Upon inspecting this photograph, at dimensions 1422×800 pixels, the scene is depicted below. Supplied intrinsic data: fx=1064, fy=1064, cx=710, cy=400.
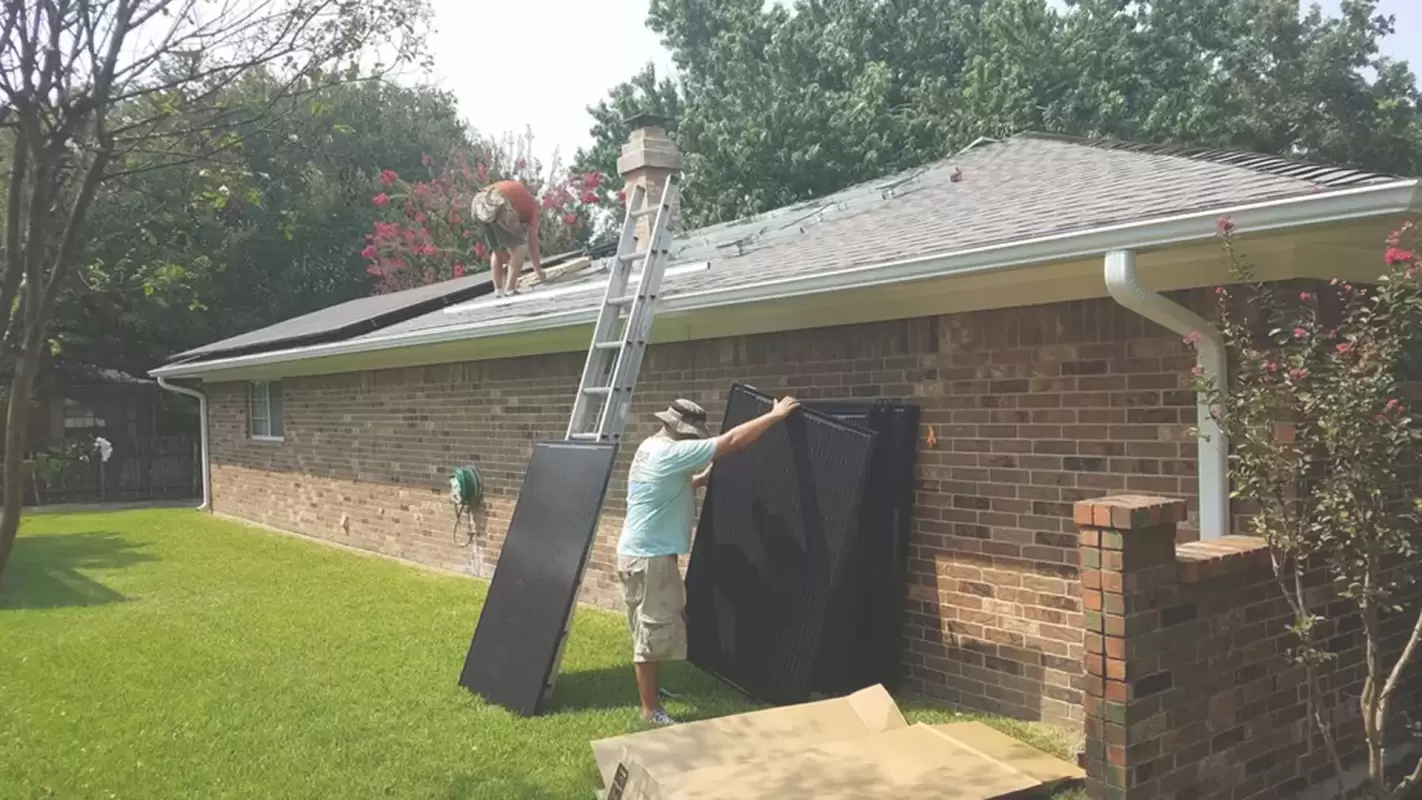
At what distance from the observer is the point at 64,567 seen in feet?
39.8

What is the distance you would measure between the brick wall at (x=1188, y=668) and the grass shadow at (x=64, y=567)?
27.7ft

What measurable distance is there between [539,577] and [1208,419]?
3.61m

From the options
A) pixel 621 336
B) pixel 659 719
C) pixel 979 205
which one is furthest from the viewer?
pixel 621 336

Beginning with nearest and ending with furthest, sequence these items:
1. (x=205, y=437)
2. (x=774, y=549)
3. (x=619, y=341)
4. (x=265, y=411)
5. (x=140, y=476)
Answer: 1. (x=774, y=549)
2. (x=619, y=341)
3. (x=265, y=411)
4. (x=205, y=437)
5. (x=140, y=476)

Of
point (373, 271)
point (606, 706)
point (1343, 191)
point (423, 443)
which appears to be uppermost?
point (373, 271)

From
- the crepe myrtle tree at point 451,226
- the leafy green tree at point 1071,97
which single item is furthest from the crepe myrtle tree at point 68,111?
the crepe myrtle tree at point 451,226

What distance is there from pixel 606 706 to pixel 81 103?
405 centimetres

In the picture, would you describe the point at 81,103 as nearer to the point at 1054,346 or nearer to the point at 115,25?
the point at 115,25

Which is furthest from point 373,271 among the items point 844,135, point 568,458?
point 568,458

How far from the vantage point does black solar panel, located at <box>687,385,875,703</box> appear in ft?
18.4

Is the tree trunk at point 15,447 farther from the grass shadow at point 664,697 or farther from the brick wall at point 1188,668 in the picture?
the grass shadow at point 664,697

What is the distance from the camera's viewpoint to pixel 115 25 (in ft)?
9.91

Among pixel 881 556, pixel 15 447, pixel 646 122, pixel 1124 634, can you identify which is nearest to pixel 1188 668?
pixel 1124 634

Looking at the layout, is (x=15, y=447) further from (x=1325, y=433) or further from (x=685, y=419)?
(x=1325, y=433)
